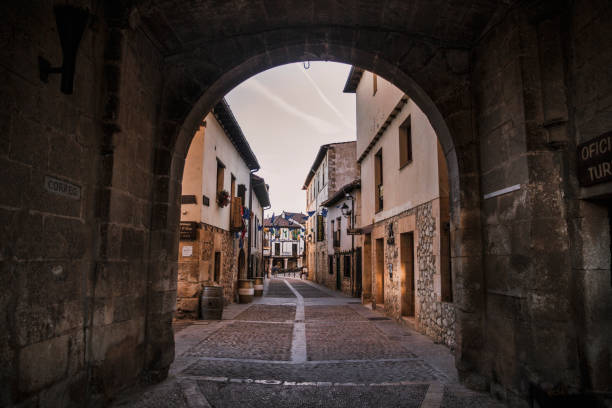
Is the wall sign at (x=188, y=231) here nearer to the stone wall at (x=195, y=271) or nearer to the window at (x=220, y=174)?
the stone wall at (x=195, y=271)

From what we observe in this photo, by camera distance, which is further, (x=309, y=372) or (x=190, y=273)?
(x=190, y=273)

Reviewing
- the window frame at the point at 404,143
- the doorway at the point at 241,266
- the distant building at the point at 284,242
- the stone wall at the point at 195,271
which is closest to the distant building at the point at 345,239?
the doorway at the point at 241,266

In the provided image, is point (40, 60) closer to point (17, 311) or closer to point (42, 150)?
point (42, 150)

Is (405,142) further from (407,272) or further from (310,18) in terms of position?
(310,18)

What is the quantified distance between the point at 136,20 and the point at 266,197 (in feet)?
67.9

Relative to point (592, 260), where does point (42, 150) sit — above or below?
above

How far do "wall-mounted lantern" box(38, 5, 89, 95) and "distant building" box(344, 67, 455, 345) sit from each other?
5.44 m

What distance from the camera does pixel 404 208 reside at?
8.74 m

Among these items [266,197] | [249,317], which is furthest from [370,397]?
[266,197]

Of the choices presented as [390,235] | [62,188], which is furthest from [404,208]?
[62,188]

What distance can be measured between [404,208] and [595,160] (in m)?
5.81

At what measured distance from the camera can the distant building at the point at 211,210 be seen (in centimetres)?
927

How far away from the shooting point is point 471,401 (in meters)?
3.66

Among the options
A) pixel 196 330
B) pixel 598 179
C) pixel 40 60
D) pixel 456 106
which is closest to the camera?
pixel 40 60
